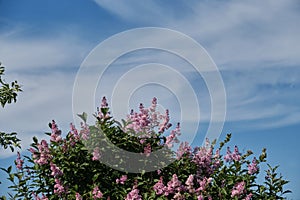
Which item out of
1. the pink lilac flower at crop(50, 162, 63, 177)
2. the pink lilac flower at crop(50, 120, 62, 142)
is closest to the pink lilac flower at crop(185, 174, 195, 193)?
the pink lilac flower at crop(50, 162, 63, 177)

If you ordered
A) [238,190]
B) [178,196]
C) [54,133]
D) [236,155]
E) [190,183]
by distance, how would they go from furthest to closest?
[236,155], [54,133], [238,190], [190,183], [178,196]

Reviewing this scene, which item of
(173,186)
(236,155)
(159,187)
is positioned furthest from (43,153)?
(236,155)

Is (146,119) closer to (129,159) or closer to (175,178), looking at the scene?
(129,159)

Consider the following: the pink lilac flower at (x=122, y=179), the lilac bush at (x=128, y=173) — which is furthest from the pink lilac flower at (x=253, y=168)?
the pink lilac flower at (x=122, y=179)

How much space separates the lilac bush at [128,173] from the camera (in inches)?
→ 209

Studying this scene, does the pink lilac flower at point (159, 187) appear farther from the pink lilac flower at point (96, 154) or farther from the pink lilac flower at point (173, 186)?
the pink lilac flower at point (96, 154)

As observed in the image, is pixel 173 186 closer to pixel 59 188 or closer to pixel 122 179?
pixel 122 179

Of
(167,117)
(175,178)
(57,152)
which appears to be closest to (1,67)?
(57,152)

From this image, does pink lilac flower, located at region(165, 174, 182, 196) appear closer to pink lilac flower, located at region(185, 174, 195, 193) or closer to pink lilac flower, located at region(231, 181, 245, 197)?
pink lilac flower, located at region(185, 174, 195, 193)

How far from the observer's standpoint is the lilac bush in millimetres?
5312

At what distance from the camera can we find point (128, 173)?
5.46m

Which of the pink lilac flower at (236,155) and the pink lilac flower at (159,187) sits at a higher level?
the pink lilac flower at (236,155)

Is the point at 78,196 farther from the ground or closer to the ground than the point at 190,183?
closer to the ground

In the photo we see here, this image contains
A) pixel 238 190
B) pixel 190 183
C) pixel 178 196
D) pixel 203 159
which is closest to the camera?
pixel 178 196
